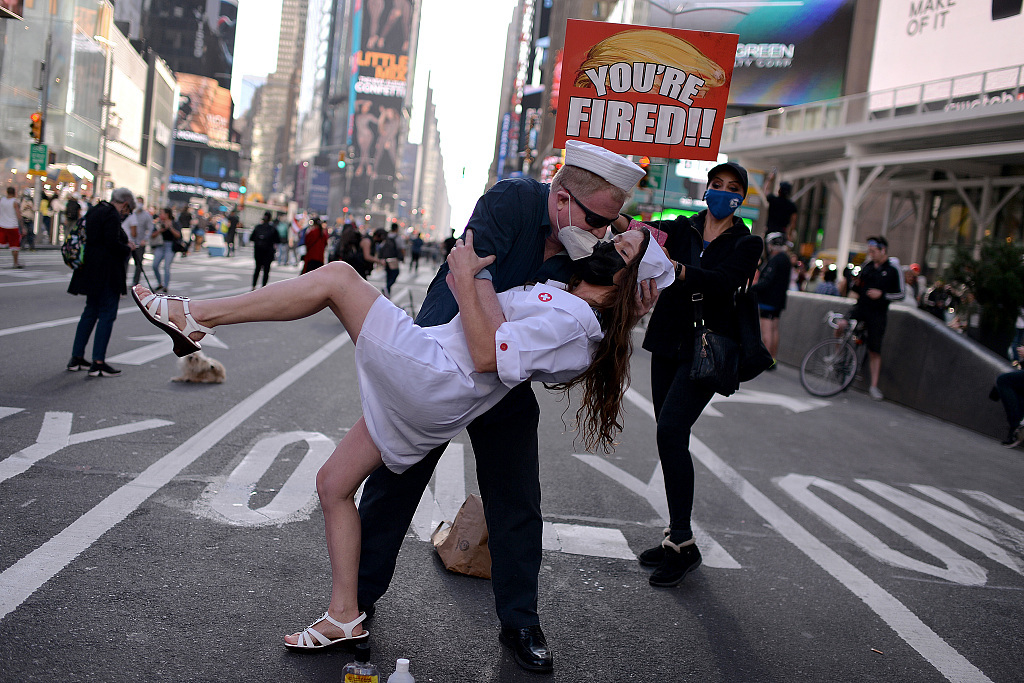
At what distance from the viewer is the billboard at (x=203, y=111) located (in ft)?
473

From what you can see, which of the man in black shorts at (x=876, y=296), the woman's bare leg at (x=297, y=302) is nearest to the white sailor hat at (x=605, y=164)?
the woman's bare leg at (x=297, y=302)

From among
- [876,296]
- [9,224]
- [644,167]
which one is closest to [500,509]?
[876,296]

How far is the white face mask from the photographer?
10.1ft

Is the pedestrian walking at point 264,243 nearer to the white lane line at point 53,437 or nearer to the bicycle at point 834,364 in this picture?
the bicycle at point 834,364

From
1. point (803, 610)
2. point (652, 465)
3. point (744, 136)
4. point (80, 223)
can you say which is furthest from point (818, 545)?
point (744, 136)

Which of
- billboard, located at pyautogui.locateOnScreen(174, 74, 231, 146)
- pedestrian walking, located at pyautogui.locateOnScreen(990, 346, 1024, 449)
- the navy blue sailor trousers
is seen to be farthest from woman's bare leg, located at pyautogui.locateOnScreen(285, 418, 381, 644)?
billboard, located at pyautogui.locateOnScreen(174, 74, 231, 146)

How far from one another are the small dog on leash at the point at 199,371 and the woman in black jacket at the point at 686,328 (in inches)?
198

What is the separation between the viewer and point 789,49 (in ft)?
160

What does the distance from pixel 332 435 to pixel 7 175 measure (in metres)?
40.7

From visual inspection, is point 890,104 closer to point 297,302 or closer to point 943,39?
point 943,39

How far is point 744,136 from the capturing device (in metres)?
33.8

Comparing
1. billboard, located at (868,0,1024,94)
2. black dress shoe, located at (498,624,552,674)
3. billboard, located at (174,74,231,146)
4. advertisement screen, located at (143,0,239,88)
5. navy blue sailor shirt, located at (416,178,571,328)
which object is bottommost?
black dress shoe, located at (498,624,552,674)

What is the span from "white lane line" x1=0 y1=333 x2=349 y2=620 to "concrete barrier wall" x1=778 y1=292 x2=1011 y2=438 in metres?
8.00

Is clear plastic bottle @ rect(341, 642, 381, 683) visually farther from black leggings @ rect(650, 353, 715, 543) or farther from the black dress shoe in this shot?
black leggings @ rect(650, 353, 715, 543)
